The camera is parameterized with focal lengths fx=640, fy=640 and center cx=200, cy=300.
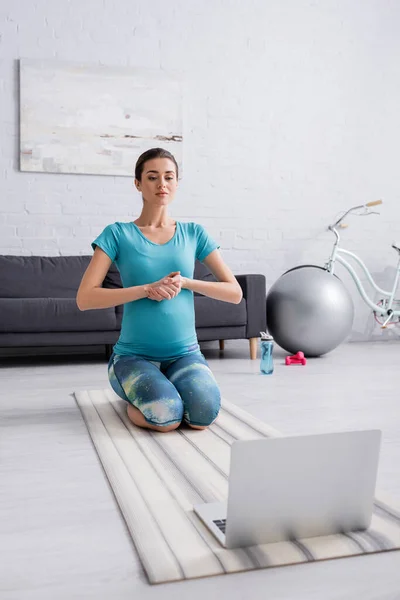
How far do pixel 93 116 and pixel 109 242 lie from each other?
262cm

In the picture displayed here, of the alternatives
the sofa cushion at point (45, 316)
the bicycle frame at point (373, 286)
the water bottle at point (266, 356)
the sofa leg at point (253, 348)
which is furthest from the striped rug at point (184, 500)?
the bicycle frame at point (373, 286)

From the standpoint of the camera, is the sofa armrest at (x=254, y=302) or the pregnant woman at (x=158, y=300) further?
the sofa armrest at (x=254, y=302)

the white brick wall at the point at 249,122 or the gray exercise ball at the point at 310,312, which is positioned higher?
the white brick wall at the point at 249,122

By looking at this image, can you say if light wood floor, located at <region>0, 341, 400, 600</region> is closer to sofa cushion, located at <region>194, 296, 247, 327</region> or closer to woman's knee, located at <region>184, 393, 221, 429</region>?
woman's knee, located at <region>184, 393, 221, 429</region>

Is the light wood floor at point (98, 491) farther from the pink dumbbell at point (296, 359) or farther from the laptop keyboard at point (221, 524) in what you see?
the pink dumbbell at point (296, 359)

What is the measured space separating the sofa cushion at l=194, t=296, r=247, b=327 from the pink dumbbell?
39 cm

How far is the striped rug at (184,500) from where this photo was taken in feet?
4.00

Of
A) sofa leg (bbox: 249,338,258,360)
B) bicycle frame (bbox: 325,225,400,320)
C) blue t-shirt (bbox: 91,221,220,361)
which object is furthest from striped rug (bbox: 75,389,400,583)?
bicycle frame (bbox: 325,225,400,320)

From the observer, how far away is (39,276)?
4.23 meters

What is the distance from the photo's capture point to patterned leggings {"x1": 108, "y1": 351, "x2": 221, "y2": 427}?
6.96 feet

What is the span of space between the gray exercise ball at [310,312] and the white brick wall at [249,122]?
807mm

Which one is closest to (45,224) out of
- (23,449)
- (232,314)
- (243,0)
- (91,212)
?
(91,212)

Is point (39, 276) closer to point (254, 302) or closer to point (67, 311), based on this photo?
point (67, 311)

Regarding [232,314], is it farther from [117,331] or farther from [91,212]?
[91,212]
